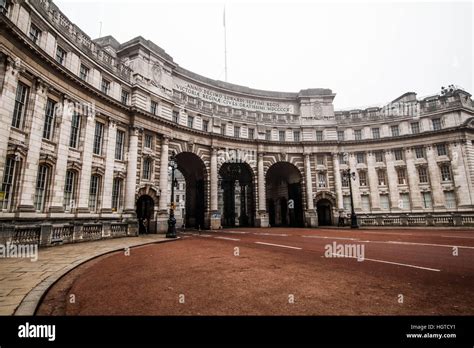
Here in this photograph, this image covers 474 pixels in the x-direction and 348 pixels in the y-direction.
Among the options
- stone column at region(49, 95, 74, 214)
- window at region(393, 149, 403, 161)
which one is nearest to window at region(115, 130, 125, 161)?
stone column at region(49, 95, 74, 214)

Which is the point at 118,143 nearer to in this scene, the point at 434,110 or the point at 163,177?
the point at 163,177

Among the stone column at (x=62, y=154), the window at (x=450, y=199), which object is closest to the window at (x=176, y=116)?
the stone column at (x=62, y=154)

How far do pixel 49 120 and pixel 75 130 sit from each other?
1990 mm

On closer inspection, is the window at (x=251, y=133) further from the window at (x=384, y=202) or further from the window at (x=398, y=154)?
the window at (x=398, y=154)

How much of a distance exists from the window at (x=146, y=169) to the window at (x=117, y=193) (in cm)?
237

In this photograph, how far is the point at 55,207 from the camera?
1488 centimetres

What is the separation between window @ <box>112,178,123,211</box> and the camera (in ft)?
65.6

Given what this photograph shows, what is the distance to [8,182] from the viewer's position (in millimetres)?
12703

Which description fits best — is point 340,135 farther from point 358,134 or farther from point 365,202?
point 365,202

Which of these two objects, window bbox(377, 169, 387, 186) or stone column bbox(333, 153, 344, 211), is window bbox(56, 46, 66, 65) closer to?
stone column bbox(333, 153, 344, 211)

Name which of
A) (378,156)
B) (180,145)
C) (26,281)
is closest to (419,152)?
(378,156)

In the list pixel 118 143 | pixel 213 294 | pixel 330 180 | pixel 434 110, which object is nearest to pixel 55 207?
pixel 118 143

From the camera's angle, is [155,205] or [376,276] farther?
[155,205]
